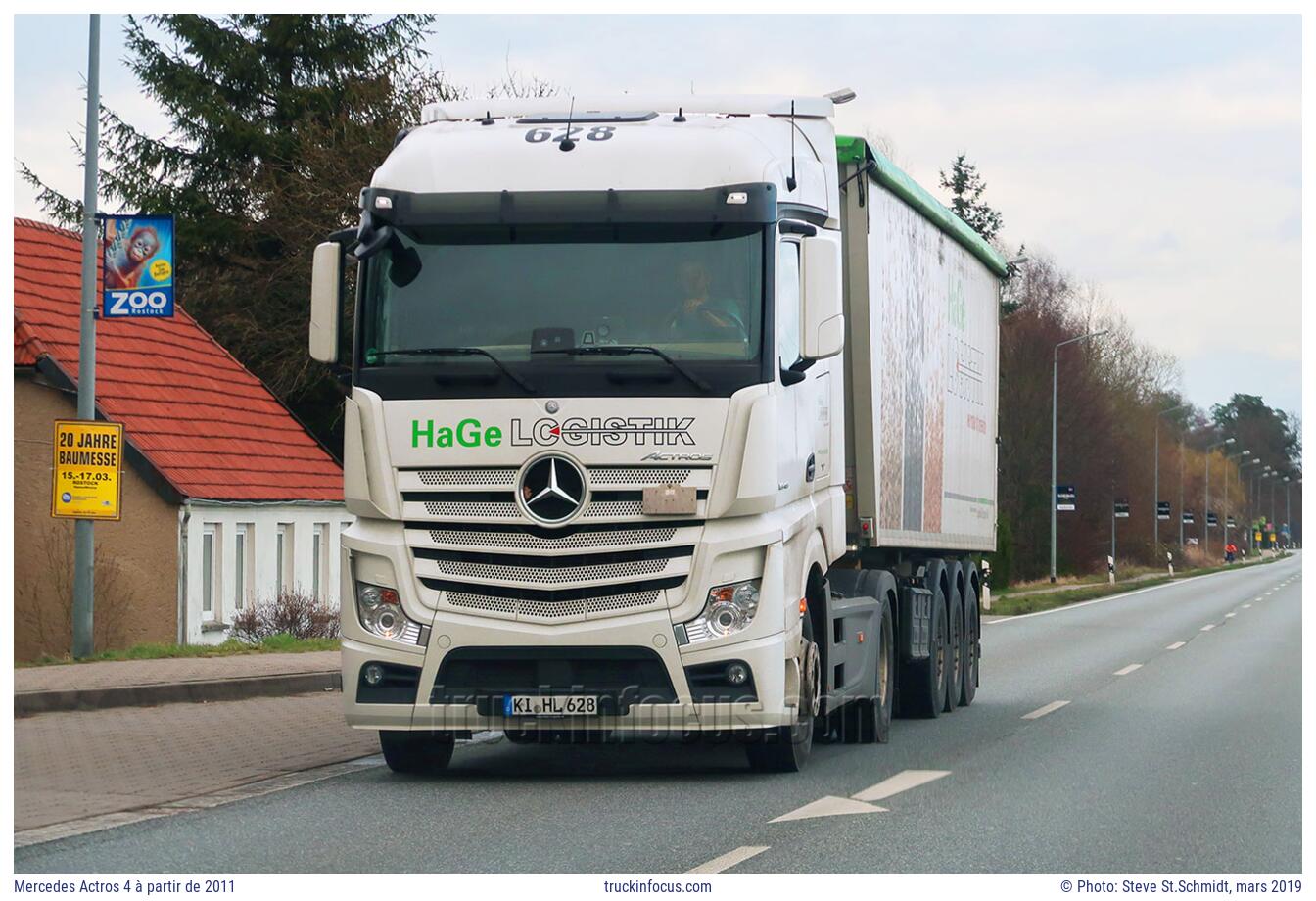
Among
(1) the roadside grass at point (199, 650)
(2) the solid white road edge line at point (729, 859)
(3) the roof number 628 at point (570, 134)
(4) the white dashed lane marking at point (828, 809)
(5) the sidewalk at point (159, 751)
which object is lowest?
(5) the sidewalk at point (159, 751)

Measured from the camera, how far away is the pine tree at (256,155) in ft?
132

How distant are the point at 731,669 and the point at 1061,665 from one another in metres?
14.1

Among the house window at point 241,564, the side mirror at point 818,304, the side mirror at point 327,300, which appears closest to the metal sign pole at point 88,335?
the house window at point 241,564

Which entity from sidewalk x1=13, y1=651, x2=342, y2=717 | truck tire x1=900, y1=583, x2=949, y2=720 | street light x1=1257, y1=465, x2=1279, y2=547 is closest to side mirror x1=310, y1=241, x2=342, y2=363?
sidewalk x1=13, y1=651, x2=342, y2=717

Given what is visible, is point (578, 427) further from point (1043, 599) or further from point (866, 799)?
point (1043, 599)

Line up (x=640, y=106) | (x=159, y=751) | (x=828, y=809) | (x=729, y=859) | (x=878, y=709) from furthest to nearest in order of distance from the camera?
1. (x=878, y=709)
2. (x=159, y=751)
3. (x=640, y=106)
4. (x=828, y=809)
5. (x=729, y=859)

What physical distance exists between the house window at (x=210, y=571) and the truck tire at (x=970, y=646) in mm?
13333

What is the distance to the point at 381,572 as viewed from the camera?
10570 mm

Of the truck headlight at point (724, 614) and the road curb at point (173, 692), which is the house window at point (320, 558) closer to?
the road curb at point (173, 692)

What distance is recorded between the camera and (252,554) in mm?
29797

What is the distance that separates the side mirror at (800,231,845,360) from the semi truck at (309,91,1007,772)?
0.04 ft

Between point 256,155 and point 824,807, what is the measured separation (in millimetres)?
33092

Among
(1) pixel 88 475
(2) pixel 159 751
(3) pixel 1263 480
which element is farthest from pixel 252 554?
(3) pixel 1263 480

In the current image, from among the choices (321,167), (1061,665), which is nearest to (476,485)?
(1061,665)
